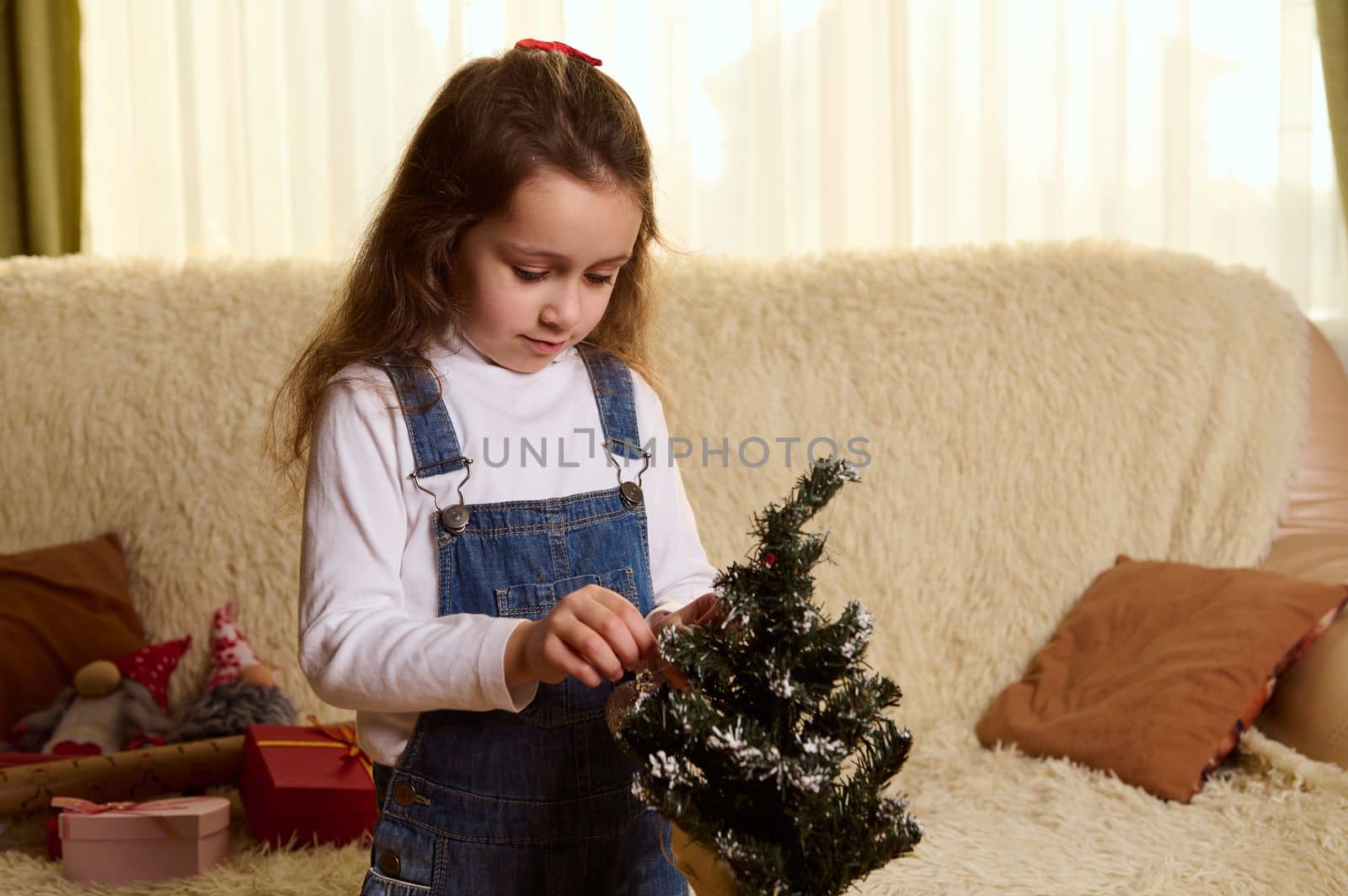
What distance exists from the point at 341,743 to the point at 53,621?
450 mm

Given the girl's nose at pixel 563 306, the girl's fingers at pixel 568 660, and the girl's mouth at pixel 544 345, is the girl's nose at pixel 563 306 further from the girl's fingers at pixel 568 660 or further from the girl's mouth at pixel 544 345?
the girl's fingers at pixel 568 660

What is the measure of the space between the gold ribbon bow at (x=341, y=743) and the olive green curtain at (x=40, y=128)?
131cm

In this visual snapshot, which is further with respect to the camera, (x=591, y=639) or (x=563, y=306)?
(x=563, y=306)

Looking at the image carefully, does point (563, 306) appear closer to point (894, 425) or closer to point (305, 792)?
point (305, 792)

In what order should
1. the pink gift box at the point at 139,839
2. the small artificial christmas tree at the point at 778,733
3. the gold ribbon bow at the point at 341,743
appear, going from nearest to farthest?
the small artificial christmas tree at the point at 778,733, the pink gift box at the point at 139,839, the gold ribbon bow at the point at 341,743

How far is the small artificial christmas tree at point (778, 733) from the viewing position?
61cm

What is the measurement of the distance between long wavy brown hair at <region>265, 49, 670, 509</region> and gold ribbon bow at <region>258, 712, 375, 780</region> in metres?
0.53

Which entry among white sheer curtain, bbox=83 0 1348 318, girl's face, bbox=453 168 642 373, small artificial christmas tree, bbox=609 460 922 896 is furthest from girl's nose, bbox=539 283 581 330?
white sheer curtain, bbox=83 0 1348 318

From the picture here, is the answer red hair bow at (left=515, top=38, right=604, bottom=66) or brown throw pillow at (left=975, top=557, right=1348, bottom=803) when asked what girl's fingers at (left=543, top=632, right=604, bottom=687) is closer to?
red hair bow at (left=515, top=38, right=604, bottom=66)

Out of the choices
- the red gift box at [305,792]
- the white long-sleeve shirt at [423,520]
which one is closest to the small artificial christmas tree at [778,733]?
the white long-sleeve shirt at [423,520]

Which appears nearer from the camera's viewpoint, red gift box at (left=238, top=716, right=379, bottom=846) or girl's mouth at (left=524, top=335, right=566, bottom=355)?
girl's mouth at (left=524, top=335, right=566, bottom=355)

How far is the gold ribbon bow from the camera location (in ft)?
4.68

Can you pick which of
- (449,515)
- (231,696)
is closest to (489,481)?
(449,515)

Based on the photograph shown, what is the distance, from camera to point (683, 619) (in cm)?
84
